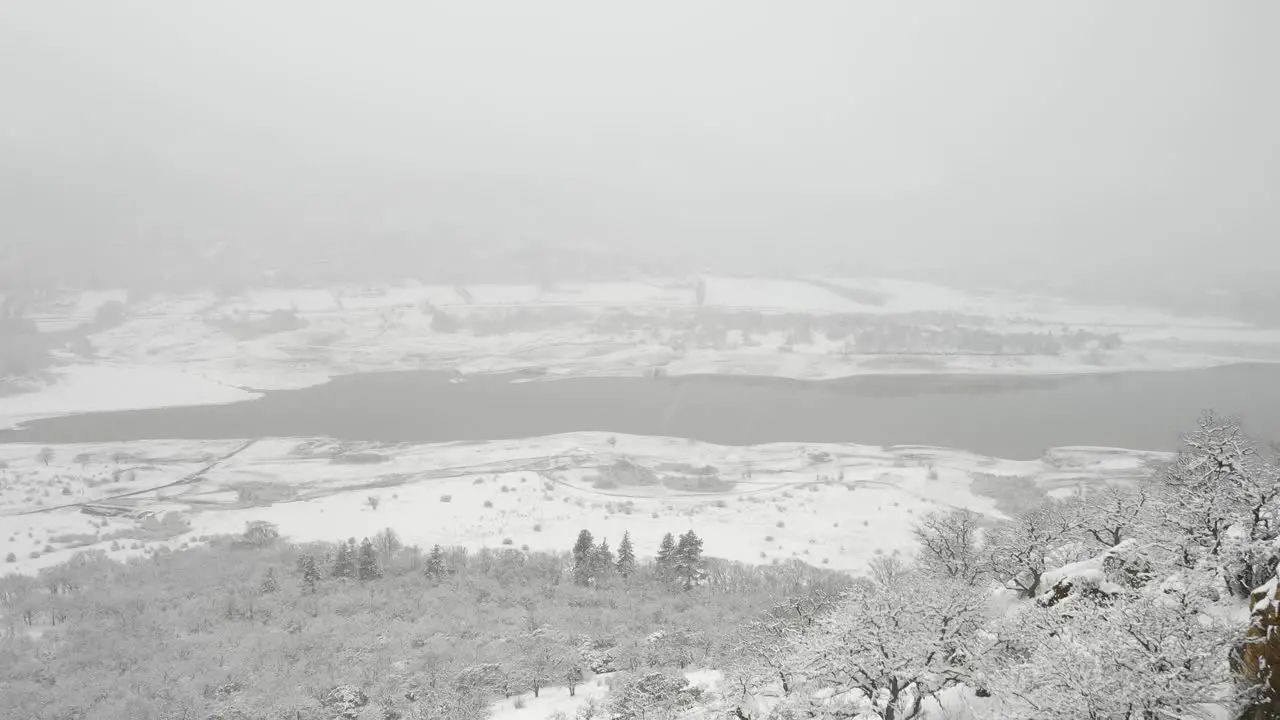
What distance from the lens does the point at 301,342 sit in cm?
8794

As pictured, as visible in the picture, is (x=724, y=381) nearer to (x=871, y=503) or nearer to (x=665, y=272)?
(x=871, y=503)

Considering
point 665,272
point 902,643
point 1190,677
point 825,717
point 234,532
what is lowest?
point 234,532

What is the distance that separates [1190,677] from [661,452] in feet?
148

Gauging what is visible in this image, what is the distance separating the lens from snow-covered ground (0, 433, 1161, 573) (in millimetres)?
36531

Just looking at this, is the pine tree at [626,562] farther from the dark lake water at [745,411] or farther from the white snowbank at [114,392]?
the white snowbank at [114,392]

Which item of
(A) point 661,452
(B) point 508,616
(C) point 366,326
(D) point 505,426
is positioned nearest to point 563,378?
(D) point 505,426

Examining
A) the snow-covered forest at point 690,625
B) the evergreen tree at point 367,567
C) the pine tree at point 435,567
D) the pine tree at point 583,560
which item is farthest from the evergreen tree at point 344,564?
the pine tree at point 583,560

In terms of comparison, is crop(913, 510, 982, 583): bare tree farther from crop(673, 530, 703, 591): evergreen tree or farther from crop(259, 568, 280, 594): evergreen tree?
crop(259, 568, 280, 594): evergreen tree

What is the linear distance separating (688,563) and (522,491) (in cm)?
1693

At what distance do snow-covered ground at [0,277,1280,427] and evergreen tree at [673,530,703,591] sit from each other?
163 feet

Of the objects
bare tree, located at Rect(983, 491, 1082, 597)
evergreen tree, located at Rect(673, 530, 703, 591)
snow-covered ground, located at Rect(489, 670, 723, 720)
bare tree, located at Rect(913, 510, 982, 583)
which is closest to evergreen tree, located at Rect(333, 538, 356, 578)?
snow-covered ground, located at Rect(489, 670, 723, 720)

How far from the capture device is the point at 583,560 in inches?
1169

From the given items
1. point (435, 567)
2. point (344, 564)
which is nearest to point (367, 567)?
point (344, 564)

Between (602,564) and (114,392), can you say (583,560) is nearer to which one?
(602,564)
